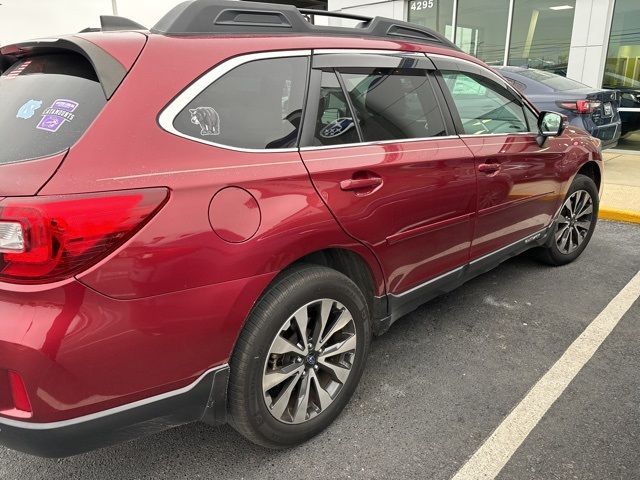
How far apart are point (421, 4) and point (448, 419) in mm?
12665

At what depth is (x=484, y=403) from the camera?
2531mm

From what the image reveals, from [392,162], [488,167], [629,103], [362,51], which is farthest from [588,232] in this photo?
[629,103]

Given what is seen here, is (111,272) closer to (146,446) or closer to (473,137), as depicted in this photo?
(146,446)

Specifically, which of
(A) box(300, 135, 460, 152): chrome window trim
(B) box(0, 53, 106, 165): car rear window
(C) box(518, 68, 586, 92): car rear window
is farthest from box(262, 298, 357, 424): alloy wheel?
(C) box(518, 68, 586, 92): car rear window

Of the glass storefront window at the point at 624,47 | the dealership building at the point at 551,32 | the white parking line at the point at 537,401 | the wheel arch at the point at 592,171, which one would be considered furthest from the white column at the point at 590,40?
the white parking line at the point at 537,401

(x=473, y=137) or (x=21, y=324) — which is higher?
(x=473, y=137)

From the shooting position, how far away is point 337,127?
2.29 metres

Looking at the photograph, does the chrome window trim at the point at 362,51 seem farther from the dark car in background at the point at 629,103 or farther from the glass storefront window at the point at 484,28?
the glass storefront window at the point at 484,28

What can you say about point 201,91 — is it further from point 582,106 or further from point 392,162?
point 582,106

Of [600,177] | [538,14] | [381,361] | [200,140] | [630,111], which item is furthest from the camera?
[538,14]

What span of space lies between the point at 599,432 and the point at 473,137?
167cm

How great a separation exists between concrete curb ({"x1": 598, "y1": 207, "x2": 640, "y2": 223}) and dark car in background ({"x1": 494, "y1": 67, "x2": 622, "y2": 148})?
6.91ft

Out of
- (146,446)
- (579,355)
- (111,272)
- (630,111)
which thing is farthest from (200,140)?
(630,111)

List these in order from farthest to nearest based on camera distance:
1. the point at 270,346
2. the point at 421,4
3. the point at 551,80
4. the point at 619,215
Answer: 1. the point at 421,4
2. the point at 551,80
3. the point at 619,215
4. the point at 270,346
